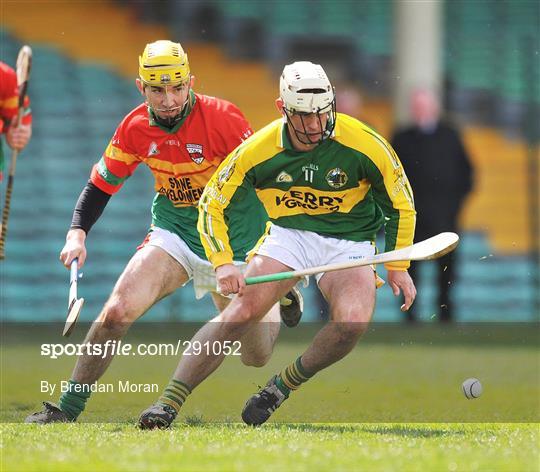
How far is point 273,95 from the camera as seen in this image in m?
11.0

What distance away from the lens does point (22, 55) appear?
688 centimetres

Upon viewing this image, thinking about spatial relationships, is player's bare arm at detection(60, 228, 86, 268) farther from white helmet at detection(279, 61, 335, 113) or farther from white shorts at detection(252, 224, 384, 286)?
white helmet at detection(279, 61, 335, 113)

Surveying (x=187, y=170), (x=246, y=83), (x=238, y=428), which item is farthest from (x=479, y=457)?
(x=246, y=83)

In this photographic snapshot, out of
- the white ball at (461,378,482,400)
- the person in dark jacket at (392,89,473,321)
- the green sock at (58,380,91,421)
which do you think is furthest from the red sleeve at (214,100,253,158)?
the person in dark jacket at (392,89,473,321)

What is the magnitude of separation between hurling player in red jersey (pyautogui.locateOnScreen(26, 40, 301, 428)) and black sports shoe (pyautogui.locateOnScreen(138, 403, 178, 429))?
50cm

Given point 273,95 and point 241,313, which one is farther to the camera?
point 273,95

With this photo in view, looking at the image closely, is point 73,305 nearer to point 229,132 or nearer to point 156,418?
point 156,418

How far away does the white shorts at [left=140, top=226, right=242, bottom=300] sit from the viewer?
6.06m

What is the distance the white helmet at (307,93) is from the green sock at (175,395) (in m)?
1.25

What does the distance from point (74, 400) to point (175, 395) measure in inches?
21.7

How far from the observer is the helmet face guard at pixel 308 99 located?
5.44m

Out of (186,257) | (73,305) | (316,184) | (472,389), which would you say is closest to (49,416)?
(73,305)

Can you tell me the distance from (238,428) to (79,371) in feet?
2.73

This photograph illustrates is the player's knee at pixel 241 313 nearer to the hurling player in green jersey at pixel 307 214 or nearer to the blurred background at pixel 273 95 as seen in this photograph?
the hurling player in green jersey at pixel 307 214
